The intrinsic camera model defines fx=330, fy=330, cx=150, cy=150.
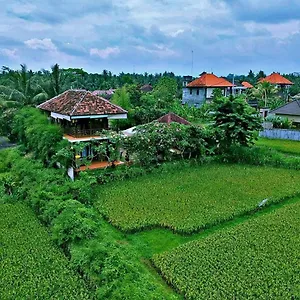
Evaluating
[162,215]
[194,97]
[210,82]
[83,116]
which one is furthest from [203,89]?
[162,215]

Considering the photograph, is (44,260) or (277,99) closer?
(44,260)

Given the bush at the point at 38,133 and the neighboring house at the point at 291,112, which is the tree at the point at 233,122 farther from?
the bush at the point at 38,133

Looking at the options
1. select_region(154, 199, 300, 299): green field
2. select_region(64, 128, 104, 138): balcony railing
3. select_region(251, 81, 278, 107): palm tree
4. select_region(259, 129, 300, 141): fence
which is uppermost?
select_region(251, 81, 278, 107): palm tree

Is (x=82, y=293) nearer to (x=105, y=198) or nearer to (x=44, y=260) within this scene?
(x=44, y=260)

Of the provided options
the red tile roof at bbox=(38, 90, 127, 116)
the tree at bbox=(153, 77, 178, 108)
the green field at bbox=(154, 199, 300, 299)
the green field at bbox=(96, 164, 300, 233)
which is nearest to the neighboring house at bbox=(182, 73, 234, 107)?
the tree at bbox=(153, 77, 178, 108)

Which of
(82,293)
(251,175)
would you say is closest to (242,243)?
(82,293)

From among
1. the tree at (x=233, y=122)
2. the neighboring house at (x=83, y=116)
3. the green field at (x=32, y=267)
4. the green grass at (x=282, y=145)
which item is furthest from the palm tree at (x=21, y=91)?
the green grass at (x=282, y=145)

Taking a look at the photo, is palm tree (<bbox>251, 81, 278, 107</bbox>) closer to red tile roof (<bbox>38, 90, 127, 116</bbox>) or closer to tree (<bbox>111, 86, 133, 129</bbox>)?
tree (<bbox>111, 86, 133, 129</bbox>)
